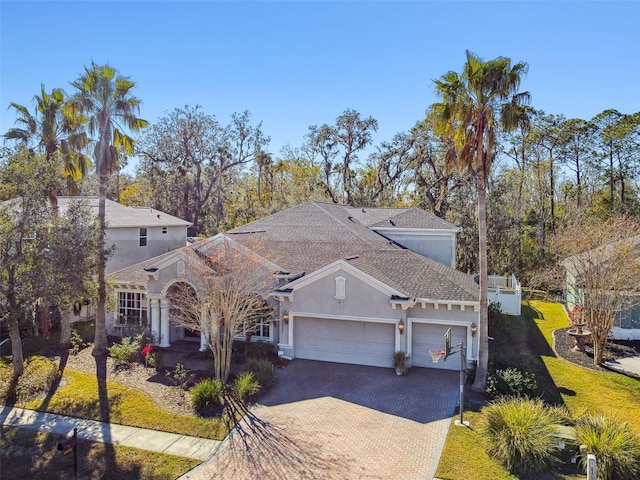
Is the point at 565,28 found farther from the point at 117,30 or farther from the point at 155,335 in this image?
the point at 155,335

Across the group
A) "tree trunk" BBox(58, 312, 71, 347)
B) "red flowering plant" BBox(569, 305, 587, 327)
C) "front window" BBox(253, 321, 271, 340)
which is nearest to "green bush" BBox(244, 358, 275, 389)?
"front window" BBox(253, 321, 271, 340)

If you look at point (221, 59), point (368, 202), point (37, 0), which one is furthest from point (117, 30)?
point (368, 202)

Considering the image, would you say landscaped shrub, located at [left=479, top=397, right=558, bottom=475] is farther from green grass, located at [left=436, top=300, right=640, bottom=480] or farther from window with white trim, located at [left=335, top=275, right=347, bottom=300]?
window with white trim, located at [left=335, top=275, right=347, bottom=300]

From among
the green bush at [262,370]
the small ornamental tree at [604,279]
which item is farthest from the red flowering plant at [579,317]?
the green bush at [262,370]

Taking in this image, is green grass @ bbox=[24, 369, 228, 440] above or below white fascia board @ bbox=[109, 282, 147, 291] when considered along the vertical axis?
below

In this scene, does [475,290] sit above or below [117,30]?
below

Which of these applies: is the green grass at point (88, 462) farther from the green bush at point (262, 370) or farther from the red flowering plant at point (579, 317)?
the red flowering plant at point (579, 317)
